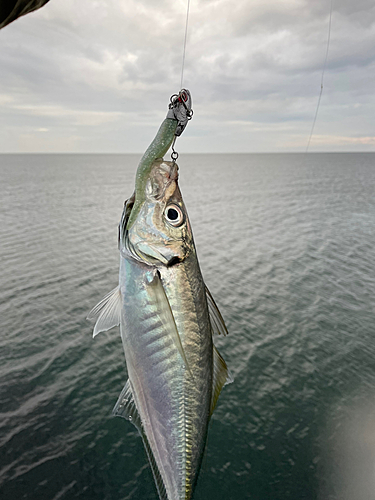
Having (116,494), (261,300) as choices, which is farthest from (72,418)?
(261,300)

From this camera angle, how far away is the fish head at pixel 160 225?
3559 mm

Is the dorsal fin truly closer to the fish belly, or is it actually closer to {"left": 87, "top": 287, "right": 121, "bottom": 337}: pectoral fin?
the fish belly

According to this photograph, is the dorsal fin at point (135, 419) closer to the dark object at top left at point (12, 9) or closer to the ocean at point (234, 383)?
the ocean at point (234, 383)

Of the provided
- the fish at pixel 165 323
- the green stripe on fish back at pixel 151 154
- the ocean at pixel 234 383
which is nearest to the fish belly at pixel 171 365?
the fish at pixel 165 323

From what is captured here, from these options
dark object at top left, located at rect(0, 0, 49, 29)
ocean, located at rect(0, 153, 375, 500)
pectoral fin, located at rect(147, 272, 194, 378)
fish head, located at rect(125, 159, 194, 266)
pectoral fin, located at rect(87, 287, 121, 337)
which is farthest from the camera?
ocean, located at rect(0, 153, 375, 500)

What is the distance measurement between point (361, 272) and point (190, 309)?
79.3 ft

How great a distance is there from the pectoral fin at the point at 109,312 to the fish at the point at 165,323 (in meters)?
0.01

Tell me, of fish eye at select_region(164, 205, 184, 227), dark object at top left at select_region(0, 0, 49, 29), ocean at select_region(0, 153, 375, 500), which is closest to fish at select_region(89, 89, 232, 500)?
fish eye at select_region(164, 205, 184, 227)

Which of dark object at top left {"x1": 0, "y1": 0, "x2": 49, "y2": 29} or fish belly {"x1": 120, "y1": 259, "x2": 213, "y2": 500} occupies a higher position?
dark object at top left {"x1": 0, "y1": 0, "x2": 49, "y2": 29}

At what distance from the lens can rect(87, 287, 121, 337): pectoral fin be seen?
12.2 ft

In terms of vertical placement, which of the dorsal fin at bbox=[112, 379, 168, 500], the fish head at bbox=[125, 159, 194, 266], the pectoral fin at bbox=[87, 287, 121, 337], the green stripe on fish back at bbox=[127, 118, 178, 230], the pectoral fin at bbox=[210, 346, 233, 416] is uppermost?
the green stripe on fish back at bbox=[127, 118, 178, 230]

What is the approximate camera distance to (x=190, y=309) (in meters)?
3.50

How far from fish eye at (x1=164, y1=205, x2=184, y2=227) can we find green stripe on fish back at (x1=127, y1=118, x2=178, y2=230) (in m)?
0.30

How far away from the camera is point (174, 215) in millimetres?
3666
